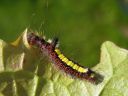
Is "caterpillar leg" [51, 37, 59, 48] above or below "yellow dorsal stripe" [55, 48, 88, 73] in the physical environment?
above

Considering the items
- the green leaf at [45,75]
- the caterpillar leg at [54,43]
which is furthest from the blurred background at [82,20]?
the green leaf at [45,75]

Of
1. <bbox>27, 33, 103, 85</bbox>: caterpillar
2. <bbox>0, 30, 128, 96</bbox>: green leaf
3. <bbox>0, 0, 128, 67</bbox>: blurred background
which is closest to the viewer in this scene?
<bbox>0, 30, 128, 96</bbox>: green leaf

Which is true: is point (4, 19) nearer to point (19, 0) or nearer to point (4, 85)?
point (19, 0)

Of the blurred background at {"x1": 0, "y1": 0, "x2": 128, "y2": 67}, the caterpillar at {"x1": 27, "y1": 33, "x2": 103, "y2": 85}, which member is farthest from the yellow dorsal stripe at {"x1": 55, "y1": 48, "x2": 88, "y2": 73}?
the blurred background at {"x1": 0, "y1": 0, "x2": 128, "y2": 67}

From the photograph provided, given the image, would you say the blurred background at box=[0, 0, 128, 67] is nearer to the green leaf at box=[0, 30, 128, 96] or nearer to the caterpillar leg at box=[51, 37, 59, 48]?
the caterpillar leg at box=[51, 37, 59, 48]

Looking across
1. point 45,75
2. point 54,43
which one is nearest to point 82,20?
point 54,43

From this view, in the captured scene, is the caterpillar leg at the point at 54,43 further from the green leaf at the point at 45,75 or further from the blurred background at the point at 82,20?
the blurred background at the point at 82,20

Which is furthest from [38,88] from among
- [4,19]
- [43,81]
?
[4,19]
